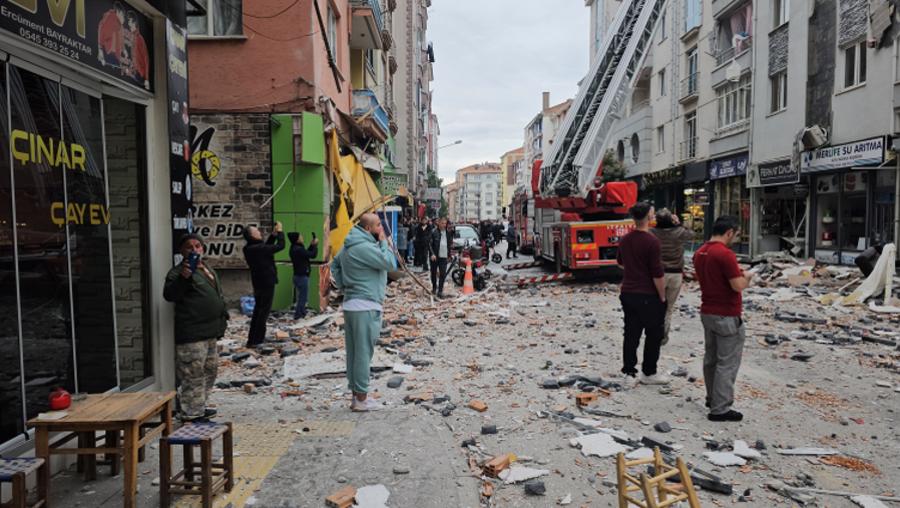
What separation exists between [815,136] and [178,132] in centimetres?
2007

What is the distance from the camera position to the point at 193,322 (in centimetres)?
539

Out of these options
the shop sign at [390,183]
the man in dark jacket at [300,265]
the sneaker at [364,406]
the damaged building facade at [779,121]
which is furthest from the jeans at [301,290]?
the damaged building facade at [779,121]

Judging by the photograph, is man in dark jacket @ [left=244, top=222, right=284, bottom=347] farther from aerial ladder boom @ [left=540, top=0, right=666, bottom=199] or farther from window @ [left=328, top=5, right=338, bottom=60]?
aerial ladder boom @ [left=540, top=0, right=666, bottom=199]

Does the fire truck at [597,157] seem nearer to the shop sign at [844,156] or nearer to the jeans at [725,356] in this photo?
the shop sign at [844,156]

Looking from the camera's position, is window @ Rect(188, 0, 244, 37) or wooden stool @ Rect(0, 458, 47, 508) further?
window @ Rect(188, 0, 244, 37)

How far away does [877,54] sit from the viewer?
17312 mm

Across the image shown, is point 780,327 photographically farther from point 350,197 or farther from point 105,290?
point 105,290

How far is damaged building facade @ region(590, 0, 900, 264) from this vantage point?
17.9 m

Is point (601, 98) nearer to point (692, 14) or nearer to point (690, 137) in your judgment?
point (690, 137)

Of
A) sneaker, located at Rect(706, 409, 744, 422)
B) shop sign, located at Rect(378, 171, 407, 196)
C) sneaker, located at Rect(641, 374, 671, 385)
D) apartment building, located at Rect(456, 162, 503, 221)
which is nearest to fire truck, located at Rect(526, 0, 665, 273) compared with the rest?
shop sign, located at Rect(378, 171, 407, 196)

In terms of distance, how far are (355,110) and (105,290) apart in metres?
11.9

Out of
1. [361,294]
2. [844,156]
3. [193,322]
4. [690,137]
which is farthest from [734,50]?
[193,322]

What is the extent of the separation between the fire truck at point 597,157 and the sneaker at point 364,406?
1042cm

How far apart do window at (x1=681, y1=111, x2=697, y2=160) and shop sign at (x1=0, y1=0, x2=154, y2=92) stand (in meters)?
28.9
